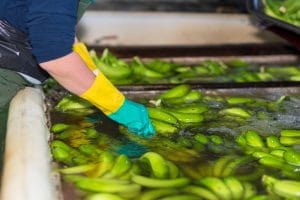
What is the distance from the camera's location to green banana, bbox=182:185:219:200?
2.18 meters

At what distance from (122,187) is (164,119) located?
2.50ft

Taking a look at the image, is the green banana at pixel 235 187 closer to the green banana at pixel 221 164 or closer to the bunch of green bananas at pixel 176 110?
the green banana at pixel 221 164

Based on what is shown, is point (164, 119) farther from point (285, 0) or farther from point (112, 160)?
point (285, 0)

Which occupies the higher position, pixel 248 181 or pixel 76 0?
pixel 76 0

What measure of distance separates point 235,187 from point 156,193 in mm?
297

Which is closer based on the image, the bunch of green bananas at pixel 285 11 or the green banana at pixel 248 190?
the green banana at pixel 248 190

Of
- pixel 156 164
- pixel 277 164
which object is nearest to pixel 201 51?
pixel 277 164

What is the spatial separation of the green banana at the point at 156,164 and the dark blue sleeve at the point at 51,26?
53 centimetres

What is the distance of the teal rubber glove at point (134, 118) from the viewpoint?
2.72 meters

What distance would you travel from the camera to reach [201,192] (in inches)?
87.1

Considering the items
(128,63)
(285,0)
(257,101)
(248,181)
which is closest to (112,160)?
(248,181)

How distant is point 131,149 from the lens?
2598mm

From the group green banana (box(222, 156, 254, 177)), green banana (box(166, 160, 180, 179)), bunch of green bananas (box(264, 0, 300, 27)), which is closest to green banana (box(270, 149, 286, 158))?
green banana (box(222, 156, 254, 177))

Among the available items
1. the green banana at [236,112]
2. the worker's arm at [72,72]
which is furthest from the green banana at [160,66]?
the worker's arm at [72,72]
